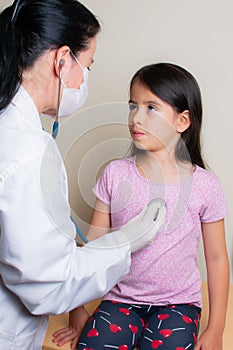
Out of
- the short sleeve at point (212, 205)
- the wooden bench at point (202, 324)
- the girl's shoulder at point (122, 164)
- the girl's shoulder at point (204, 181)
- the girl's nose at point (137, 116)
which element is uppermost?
the girl's nose at point (137, 116)

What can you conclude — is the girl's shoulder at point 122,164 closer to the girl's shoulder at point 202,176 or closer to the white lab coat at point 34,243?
the girl's shoulder at point 202,176

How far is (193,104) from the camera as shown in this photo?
1304mm

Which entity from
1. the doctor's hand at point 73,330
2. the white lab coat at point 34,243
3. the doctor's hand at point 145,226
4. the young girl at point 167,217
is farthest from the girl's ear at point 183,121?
the doctor's hand at point 73,330

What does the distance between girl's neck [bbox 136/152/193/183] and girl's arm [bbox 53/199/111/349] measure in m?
0.16

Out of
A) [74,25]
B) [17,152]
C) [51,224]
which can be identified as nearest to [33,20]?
[74,25]

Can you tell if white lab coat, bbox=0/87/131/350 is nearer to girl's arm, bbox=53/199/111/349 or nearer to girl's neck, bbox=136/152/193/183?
girl's arm, bbox=53/199/111/349

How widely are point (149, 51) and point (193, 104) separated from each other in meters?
0.38

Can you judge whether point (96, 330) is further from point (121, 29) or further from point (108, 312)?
point (121, 29)

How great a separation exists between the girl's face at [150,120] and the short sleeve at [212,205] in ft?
0.56

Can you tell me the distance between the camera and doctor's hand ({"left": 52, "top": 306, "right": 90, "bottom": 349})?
121 centimetres

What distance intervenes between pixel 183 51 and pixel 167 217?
615 mm

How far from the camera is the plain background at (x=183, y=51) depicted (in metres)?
1.52

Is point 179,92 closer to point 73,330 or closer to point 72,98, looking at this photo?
point 72,98

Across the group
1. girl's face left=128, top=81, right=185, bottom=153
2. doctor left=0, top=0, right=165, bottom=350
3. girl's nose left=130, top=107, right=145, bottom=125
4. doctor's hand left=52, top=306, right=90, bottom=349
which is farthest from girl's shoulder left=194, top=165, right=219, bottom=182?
doctor's hand left=52, top=306, right=90, bottom=349
